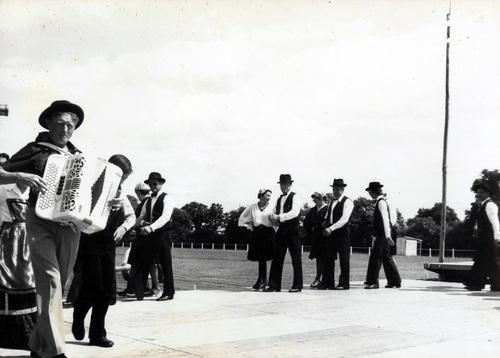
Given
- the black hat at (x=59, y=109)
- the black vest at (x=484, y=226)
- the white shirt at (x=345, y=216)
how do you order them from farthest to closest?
the white shirt at (x=345, y=216) < the black vest at (x=484, y=226) < the black hat at (x=59, y=109)

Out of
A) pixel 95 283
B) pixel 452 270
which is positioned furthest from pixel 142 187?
pixel 452 270

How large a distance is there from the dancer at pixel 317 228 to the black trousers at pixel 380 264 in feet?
3.21

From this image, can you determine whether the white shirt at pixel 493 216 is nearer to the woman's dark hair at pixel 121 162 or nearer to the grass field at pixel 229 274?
the grass field at pixel 229 274

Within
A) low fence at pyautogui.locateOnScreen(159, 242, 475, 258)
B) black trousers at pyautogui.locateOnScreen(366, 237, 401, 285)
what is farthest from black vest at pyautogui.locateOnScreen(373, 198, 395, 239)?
low fence at pyautogui.locateOnScreen(159, 242, 475, 258)

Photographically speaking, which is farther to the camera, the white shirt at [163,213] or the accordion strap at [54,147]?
the white shirt at [163,213]

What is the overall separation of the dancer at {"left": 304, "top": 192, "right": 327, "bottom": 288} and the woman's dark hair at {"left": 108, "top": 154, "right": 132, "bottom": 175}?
6.29 metres

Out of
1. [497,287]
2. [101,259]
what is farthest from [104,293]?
[497,287]

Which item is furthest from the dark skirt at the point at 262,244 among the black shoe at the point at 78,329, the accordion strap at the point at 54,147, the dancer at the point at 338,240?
the accordion strap at the point at 54,147

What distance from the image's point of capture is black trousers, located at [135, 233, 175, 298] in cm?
891

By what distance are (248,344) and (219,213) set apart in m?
117

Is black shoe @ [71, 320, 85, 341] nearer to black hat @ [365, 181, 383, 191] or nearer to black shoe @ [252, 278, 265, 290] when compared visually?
black shoe @ [252, 278, 265, 290]

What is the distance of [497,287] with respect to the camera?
36.9 ft

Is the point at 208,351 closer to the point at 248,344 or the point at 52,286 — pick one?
the point at 248,344

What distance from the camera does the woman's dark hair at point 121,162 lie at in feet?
21.2
